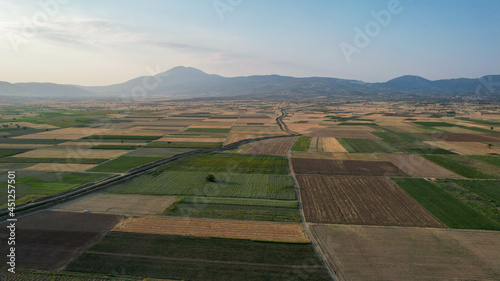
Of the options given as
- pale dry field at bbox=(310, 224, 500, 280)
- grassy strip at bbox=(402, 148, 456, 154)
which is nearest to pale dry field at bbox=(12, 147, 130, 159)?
pale dry field at bbox=(310, 224, 500, 280)

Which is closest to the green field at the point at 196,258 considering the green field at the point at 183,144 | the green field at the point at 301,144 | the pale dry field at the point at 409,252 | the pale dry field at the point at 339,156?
the pale dry field at the point at 409,252

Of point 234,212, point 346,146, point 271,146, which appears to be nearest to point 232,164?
point 271,146

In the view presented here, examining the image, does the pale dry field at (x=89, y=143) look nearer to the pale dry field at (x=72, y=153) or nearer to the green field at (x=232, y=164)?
the pale dry field at (x=72, y=153)

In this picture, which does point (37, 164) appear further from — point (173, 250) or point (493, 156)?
point (493, 156)

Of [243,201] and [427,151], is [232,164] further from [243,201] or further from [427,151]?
[427,151]

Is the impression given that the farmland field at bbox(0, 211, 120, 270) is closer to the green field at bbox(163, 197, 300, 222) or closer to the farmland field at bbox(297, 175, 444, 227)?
the green field at bbox(163, 197, 300, 222)
